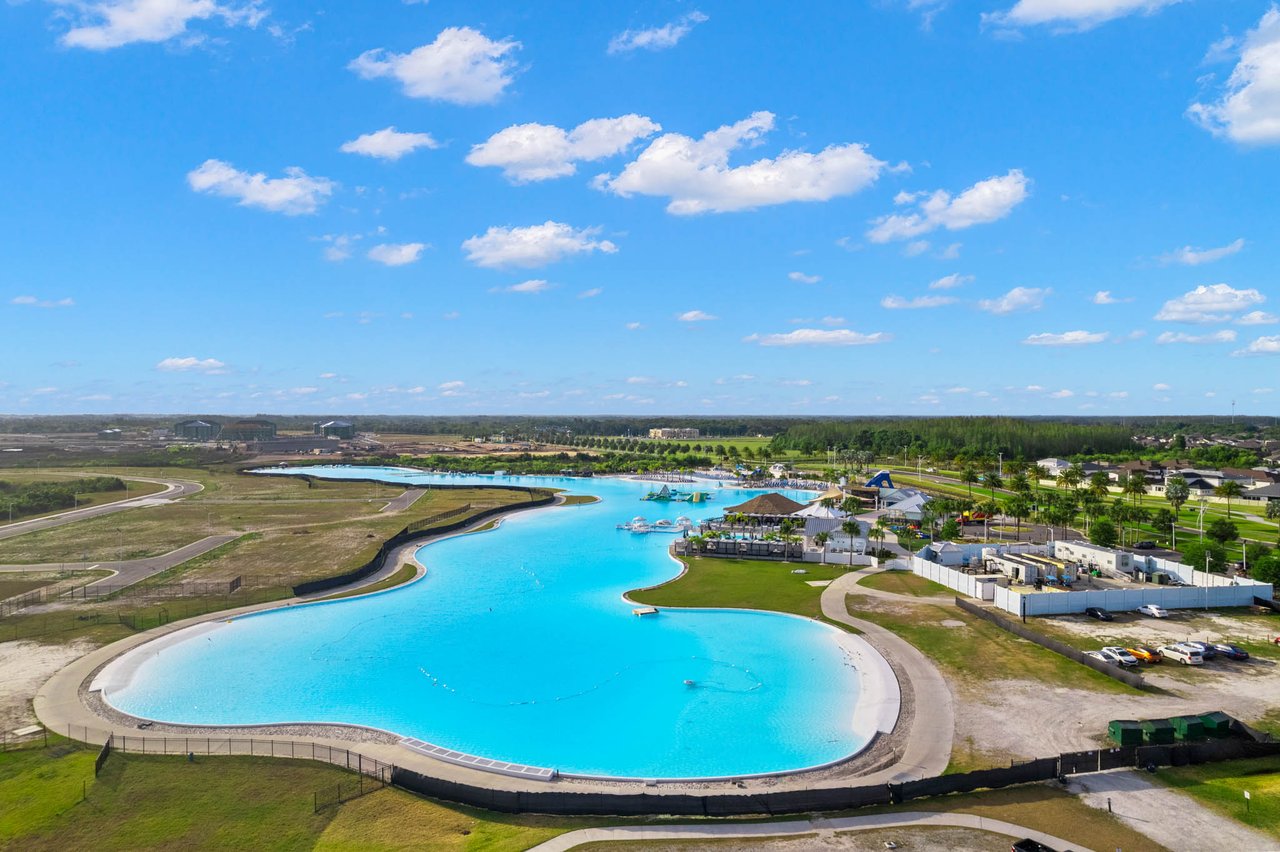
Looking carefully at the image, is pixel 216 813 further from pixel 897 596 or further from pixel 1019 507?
pixel 1019 507

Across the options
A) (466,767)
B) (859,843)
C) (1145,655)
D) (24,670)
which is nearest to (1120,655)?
(1145,655)

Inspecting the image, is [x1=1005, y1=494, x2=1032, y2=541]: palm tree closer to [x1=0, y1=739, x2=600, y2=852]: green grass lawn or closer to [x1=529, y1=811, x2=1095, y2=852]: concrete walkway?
[x1=529, y1=811, x2=1095, y2=852]: concrete walkway

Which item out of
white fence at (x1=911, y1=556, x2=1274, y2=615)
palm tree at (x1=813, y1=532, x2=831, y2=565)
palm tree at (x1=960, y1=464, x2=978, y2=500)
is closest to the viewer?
white fence at (x1=911, y1=556, x2=1274, y2=615)

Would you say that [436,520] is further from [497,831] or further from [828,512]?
[497,831]

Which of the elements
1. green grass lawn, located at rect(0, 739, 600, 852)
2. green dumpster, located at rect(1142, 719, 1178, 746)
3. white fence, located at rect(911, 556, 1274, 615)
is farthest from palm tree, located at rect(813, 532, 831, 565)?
green grass lawn, located at rect(0, 739, 600, 852)

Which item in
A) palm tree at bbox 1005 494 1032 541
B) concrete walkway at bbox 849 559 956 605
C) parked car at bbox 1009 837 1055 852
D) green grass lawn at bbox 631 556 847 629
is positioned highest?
palm tree at bbox 1005 494 1032 541

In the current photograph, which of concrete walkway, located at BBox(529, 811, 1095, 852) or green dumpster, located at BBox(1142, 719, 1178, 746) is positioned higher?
green dumpster, located at BBox(1142, 719, 1178, 746)

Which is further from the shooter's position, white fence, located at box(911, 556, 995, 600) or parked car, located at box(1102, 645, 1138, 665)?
white fence, located at box(911, 556, 995, 600)
